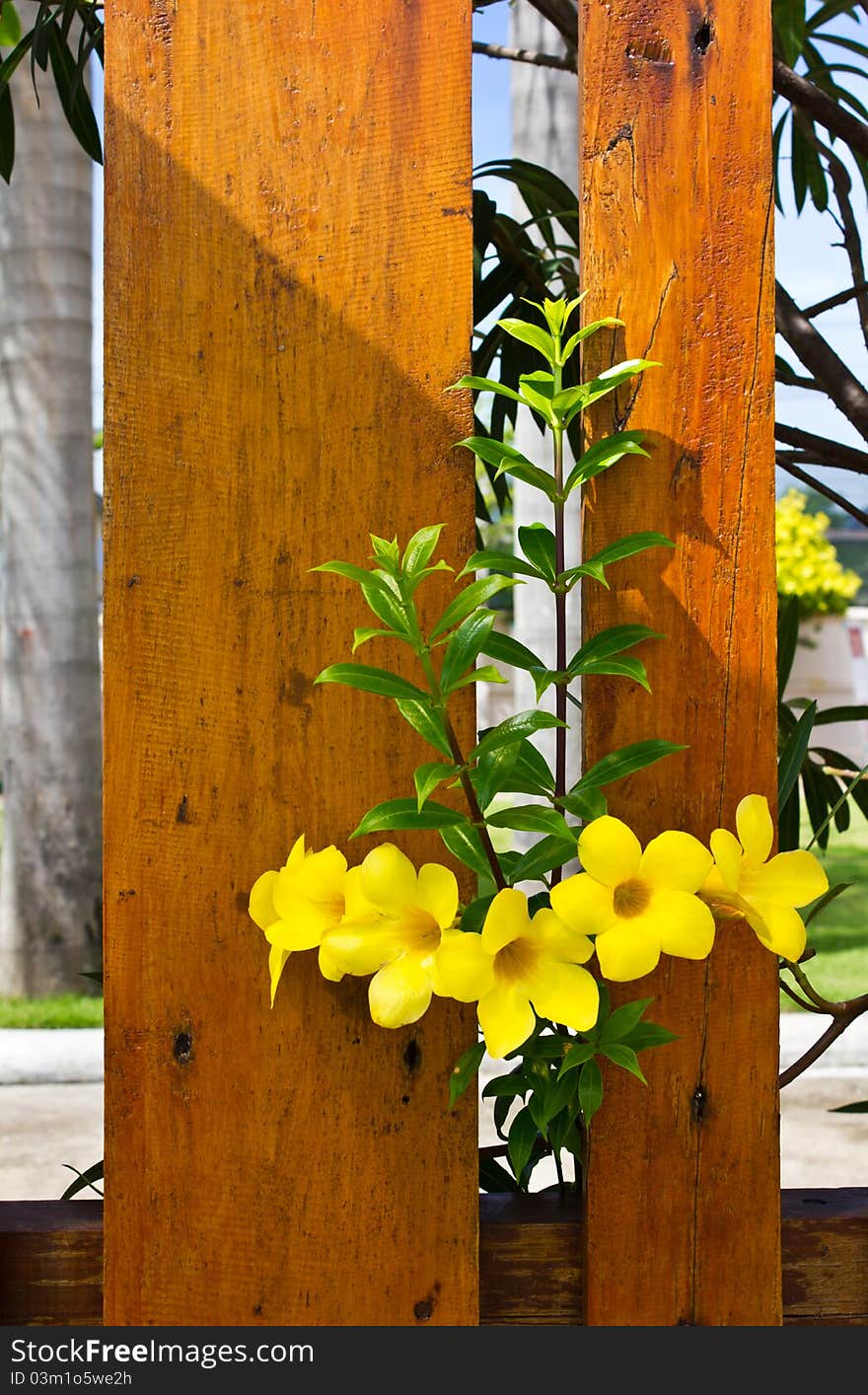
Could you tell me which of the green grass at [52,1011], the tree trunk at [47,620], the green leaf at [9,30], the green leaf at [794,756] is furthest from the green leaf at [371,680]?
the tree trunk at [47,620]

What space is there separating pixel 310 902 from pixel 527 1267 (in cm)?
33

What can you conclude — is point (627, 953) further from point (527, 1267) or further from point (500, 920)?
point (527, 1267)

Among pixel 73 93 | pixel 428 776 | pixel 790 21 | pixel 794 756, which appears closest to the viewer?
pixel 428 776

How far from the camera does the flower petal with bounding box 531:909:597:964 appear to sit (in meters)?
0.72

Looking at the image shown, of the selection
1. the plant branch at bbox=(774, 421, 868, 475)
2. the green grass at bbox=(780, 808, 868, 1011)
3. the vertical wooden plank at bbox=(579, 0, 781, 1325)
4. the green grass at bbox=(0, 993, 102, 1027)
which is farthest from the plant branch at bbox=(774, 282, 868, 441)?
the green grass at bbox=(0, 993, 102, 1027)

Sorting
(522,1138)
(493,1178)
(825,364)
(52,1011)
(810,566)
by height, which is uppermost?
(810,566)

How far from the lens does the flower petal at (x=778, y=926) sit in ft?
2.45

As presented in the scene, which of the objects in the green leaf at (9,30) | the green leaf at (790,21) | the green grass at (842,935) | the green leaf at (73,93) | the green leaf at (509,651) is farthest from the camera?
the green grass at (842,935)

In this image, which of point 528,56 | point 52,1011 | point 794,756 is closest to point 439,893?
point 794,756

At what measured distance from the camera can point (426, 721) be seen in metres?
0.73

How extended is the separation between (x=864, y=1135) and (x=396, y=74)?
11.3 feet

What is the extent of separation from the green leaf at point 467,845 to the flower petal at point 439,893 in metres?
0.02

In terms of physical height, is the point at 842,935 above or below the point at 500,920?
below

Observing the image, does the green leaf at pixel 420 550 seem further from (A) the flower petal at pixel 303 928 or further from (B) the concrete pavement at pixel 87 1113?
(B) the concrete pavement at pixel 87 1113
